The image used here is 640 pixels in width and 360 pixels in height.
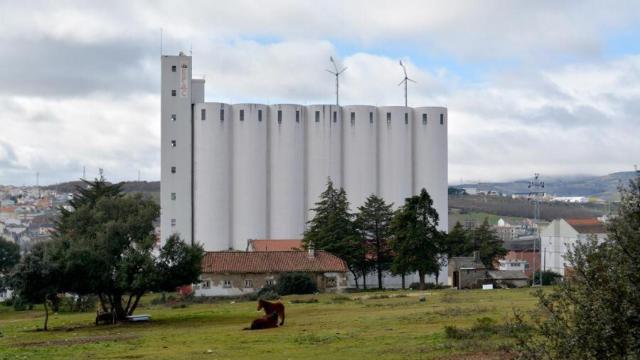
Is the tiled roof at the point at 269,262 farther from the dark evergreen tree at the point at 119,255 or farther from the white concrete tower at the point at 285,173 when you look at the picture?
the white concrete tower at the point at 285,173

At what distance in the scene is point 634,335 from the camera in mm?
14234

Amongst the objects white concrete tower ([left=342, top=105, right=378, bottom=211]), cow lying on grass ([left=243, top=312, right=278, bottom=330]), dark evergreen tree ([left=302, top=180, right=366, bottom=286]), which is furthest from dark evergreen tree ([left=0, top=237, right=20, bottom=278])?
cow lying on grass ([left=243, top=312, right=278, bottom=330])

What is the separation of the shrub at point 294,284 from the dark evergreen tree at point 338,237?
9.82 m

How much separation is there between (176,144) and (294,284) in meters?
32.9

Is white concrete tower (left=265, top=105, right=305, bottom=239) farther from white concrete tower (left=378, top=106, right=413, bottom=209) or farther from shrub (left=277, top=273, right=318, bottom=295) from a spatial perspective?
shrub (left=277, top=273, right=318, bottom=295)

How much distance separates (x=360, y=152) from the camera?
99.0 meters

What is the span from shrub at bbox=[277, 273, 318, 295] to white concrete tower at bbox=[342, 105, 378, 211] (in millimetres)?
32064

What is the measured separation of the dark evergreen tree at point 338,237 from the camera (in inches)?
3034

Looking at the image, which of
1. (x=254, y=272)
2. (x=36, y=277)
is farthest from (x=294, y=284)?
(x=36, y=277)

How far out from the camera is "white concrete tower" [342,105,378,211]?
98.6 meters

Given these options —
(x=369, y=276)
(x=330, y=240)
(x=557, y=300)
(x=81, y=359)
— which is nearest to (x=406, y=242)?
(x=330, y=240)

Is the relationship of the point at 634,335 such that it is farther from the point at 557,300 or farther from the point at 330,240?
the point at 330,240

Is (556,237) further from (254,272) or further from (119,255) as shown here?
(119,255)

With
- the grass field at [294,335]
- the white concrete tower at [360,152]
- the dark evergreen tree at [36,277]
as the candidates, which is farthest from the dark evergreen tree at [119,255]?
the white concrete tower at [360,152]
